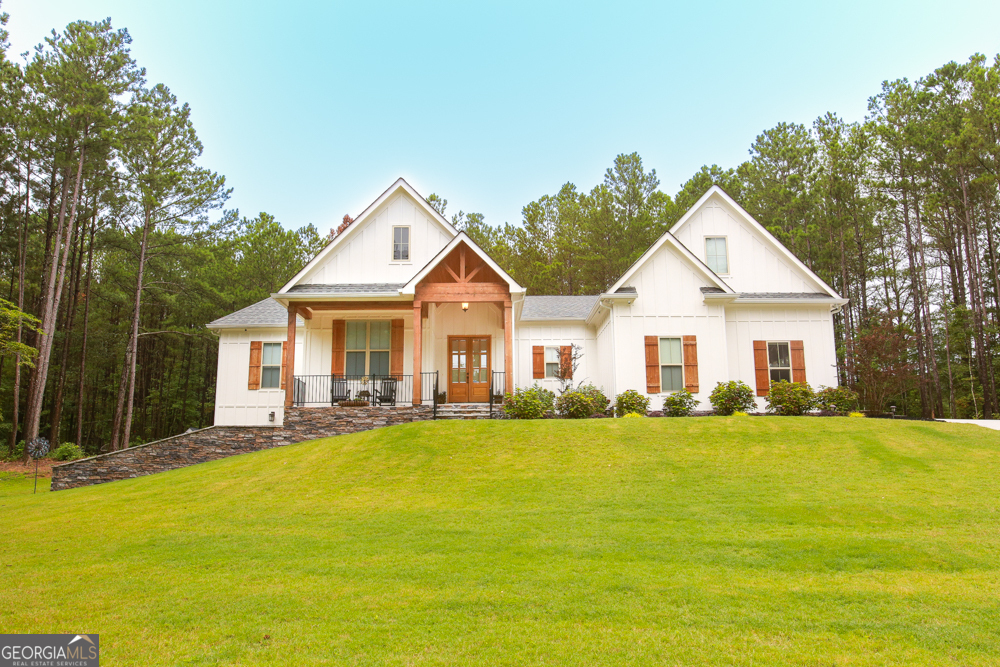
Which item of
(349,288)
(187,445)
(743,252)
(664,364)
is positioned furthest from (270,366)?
(743,252)

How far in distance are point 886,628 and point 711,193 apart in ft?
51.0

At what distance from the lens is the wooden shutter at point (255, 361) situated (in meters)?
19.5

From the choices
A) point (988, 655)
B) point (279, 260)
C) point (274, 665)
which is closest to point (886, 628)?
point (988, 655)

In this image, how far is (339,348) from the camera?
17.2 m

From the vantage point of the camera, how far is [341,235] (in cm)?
1720

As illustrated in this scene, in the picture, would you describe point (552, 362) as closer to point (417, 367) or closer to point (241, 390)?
point (417, 367)

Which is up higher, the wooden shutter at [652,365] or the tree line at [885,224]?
the tree line at [885,224]

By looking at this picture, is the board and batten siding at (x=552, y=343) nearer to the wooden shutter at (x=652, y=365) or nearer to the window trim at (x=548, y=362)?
the window trim at (x=548, y=362)

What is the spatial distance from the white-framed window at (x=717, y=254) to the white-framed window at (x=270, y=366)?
47.0ft

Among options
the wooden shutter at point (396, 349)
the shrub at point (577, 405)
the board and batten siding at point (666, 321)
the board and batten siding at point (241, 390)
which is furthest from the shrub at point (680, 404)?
the board and batten siding at point (241, 390)

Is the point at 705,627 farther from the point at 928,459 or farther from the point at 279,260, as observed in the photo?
the point at 279,260

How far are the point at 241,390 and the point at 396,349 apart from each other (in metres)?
6.26

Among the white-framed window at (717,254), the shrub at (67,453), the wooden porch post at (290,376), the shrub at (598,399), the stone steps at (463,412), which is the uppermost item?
the white-framed window at (717,254)

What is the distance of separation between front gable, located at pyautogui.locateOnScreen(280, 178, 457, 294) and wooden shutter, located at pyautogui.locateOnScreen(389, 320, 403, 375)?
1359 millimetres
